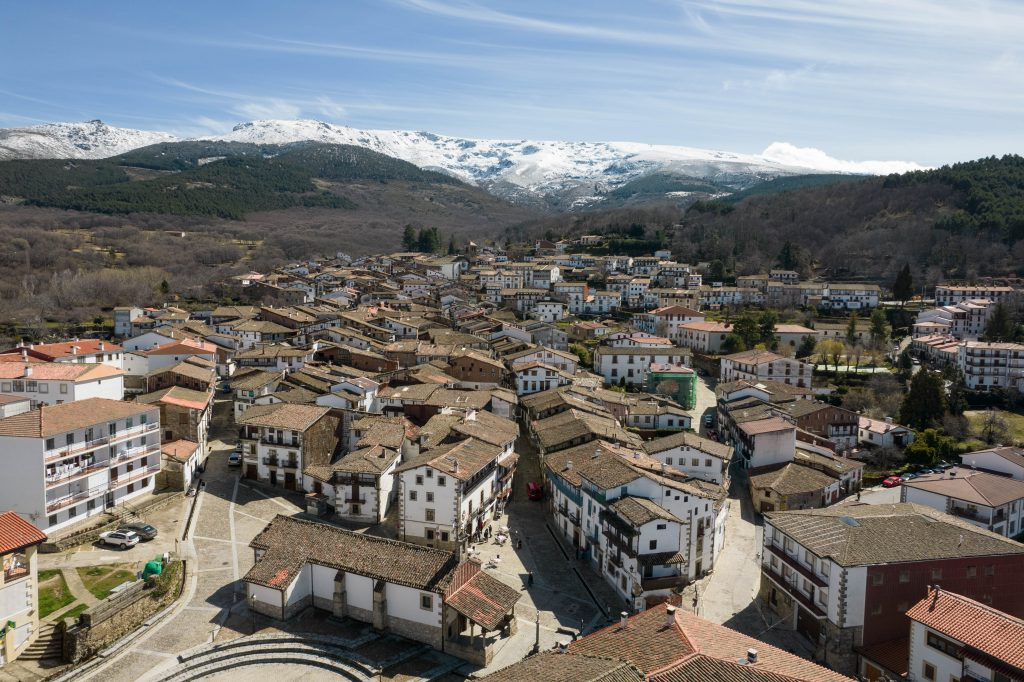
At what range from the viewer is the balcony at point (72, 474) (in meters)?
28.2

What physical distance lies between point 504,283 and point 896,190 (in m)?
77.8

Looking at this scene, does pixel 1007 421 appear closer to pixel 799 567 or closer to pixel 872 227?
pixel 799 567

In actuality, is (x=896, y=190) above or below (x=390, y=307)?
above

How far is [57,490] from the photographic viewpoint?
2841 cm

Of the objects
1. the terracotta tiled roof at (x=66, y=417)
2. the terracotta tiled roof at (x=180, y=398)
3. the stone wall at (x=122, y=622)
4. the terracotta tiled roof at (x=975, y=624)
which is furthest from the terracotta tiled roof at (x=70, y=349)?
the terracotta tiled roof at (x=975, y=624)

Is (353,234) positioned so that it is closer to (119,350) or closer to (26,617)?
(119,350)

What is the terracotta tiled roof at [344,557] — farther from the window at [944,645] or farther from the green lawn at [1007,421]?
the green lawn at [1007,421]

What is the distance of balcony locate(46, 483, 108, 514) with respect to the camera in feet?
92.2

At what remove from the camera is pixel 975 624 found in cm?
2027

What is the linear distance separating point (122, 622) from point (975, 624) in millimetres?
26140

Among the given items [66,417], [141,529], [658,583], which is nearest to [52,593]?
[141,529]

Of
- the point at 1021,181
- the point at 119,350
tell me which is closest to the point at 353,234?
the point at 119,350

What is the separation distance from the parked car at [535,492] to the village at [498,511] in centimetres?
17

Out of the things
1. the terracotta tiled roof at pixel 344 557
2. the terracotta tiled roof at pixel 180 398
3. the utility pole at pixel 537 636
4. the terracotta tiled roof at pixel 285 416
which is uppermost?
the terracotta tiled roof at pixel 180 398
